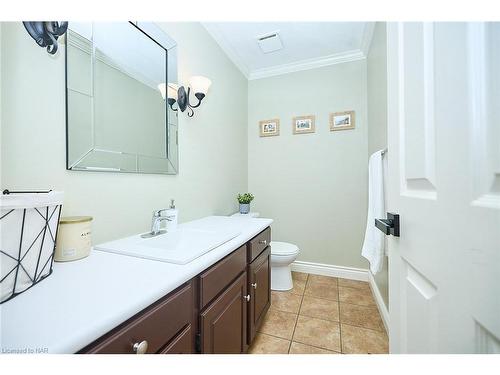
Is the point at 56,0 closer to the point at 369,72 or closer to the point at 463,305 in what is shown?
the point at 463,305

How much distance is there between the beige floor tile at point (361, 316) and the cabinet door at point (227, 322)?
97 centimetres

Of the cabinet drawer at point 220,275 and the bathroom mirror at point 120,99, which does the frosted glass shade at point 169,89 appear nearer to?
the bathroom mirror at point 120,99

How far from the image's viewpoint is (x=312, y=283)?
2227 millimetres

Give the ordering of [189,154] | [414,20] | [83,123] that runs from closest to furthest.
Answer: [414,20], [83,123], [189,154]

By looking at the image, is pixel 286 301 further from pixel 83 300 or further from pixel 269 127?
pixel 269 127

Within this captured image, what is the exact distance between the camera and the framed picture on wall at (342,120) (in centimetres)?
226

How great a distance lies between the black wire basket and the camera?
0.51m

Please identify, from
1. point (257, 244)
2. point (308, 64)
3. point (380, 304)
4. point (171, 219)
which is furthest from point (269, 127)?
point (380, 304)

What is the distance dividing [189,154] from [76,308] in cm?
126

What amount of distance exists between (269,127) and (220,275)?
208 centimetres

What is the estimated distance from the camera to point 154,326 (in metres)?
0.56

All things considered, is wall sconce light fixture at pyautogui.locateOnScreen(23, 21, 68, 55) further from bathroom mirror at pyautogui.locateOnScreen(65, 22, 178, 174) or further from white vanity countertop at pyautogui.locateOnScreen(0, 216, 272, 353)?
white vanity countertop at pyautogui.locateOnScreen(0, 216, 272, 353)

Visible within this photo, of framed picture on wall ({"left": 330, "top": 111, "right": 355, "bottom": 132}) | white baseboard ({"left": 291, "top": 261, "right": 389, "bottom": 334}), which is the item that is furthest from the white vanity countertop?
framed picture on wall ({"left": 330, "top": 111, "right": 355, "bottom": 132})

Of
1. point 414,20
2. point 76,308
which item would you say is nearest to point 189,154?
point 76,308
